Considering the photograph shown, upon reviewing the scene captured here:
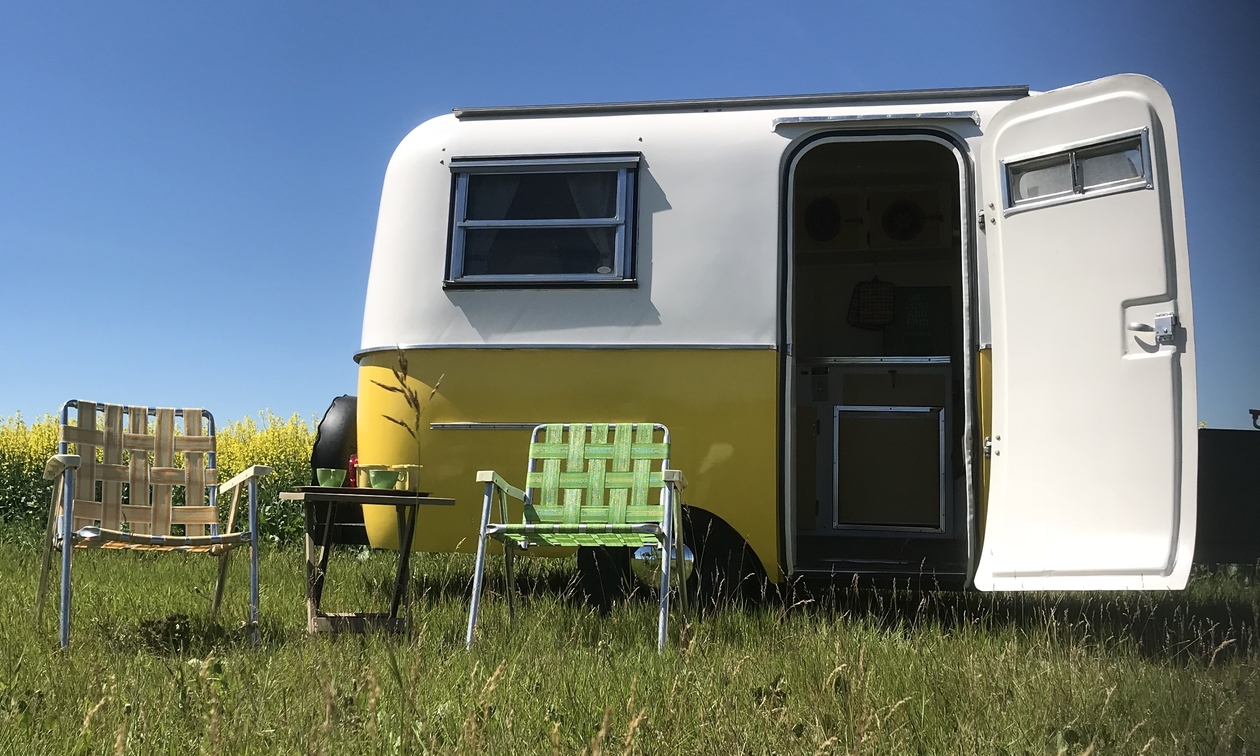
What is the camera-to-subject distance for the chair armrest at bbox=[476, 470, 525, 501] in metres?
3.80

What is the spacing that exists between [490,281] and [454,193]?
1.63 ft

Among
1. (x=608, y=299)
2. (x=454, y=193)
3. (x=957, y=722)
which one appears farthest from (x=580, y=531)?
(x=454, y=193)

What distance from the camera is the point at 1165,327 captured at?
346cm

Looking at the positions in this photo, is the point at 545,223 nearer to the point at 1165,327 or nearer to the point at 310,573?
the point at 310,573

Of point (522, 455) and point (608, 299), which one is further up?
point (608, 299)

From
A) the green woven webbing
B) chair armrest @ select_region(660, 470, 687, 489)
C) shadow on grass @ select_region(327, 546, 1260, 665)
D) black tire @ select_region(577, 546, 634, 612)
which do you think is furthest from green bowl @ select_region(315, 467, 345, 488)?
chair armrest @ select_region(660, 470, 687, 489)

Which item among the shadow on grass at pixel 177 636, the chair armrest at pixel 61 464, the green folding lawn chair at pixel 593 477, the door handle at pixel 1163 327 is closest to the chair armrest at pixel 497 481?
the green folding lawn chair at pixel 593 477

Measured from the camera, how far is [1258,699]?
906 millimetres

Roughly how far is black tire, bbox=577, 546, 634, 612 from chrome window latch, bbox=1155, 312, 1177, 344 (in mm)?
2456

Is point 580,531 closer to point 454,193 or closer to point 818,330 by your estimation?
point 454,193

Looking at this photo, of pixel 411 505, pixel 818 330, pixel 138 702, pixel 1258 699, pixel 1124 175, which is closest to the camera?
pixel 1258 699

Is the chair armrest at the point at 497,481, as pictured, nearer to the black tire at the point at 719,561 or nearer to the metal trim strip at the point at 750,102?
the black tire at the point at 719,561

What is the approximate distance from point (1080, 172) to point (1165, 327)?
71 cm

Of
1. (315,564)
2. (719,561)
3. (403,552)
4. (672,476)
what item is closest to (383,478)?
Result: (403,552)
